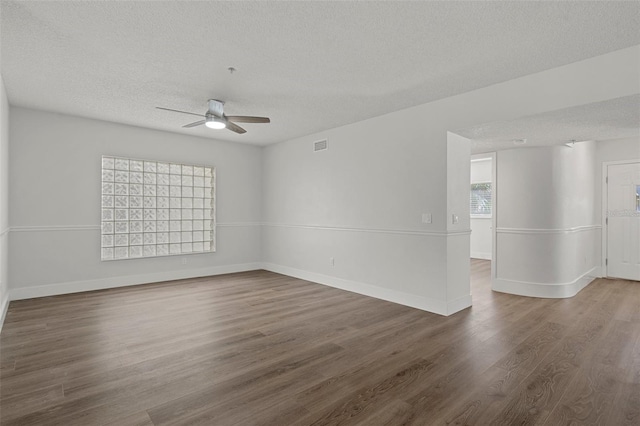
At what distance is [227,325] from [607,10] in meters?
4.26

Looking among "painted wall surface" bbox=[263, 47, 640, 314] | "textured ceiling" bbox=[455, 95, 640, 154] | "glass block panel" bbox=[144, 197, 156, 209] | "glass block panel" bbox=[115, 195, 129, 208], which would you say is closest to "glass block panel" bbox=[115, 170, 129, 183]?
"glass block panel" bbox=[115, 195, 129, 208]

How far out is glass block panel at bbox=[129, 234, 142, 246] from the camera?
5652mm

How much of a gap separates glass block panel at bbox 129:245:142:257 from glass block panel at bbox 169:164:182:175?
148 cm

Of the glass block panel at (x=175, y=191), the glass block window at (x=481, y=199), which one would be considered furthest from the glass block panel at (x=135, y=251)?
the glass block window at (x=481, y=199)

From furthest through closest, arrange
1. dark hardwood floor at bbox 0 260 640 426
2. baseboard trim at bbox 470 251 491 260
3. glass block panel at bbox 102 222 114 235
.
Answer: baseboard trim at bbox 470 251 491 260
glass block panel at bbox 102 222 114 235
dark hardwood floor at bbox 0 260 640 426

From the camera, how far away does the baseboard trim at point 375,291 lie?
413 cm

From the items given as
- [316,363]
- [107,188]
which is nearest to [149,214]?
[107,188]

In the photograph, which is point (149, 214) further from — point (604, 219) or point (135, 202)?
point (604, 219)

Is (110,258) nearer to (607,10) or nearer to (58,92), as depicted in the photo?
(58,92)

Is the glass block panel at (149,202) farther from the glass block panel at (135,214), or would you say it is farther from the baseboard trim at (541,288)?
the baseboard trim at (541,288)

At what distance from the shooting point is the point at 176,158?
614cm

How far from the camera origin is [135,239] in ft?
18.7

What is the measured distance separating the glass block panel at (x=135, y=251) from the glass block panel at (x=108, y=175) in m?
1.20

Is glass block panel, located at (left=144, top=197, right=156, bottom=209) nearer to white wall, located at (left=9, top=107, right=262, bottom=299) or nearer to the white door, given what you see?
white wall, located at (left=9, top=107, right=262, bottom=299)
